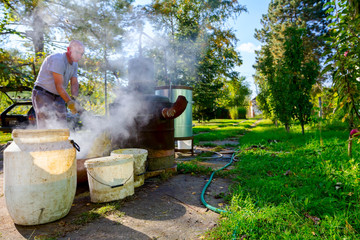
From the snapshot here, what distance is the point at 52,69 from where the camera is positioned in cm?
307

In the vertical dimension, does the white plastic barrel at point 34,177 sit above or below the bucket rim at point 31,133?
below

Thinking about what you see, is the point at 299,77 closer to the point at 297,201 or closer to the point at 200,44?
the point at 200,44

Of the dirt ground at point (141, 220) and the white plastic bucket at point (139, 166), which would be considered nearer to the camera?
the dirt ground at point (141, 220)

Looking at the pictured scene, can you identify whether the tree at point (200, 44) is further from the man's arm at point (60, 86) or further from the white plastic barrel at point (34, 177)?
the white plastic barrel at point (34, 177)

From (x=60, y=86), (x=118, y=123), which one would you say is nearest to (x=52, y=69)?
(x=60, y=86)

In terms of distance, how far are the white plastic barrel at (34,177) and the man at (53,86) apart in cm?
115

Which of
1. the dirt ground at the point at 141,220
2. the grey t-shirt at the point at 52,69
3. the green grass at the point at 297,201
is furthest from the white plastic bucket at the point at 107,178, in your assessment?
the grey t-shirt at the point at 52,69

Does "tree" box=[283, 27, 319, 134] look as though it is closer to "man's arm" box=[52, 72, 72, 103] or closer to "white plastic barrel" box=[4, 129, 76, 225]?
"man's arm" box=[52, 72, 72, 103]

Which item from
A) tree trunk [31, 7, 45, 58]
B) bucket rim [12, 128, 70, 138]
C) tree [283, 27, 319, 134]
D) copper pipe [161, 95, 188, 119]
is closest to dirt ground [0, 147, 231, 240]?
bucket rim [12, 128, 70, 138]

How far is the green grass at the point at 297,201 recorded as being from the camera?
172 cm

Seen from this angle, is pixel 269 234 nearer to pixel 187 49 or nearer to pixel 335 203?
pixel 335 203

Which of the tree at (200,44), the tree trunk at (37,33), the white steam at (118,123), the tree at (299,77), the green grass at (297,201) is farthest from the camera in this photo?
the tree at (200,44)

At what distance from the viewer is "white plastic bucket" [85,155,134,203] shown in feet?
8.32

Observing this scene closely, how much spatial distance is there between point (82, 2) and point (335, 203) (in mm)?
8408
